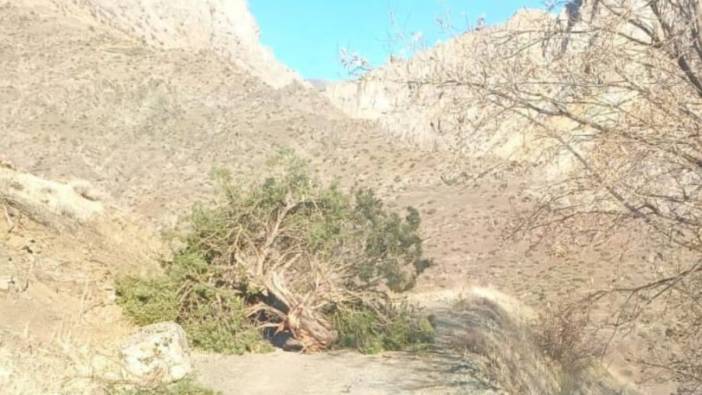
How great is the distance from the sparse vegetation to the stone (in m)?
2.19

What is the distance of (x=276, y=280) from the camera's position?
13.4 m

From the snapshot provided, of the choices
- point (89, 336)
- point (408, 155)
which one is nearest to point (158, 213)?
point (408, 155)

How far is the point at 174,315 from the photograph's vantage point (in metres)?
12.5

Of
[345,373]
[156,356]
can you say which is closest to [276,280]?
[345,373]

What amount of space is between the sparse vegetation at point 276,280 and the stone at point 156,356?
2.19 meters

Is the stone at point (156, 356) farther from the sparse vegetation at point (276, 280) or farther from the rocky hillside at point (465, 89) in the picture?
the rocky hillside at point (465, 89)

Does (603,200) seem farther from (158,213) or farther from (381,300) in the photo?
(158,213)

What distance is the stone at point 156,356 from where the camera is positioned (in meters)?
9.38

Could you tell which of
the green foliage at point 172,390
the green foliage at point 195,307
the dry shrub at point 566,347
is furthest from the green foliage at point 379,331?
the green foliage at point 172,390

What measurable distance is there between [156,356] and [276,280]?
394cm

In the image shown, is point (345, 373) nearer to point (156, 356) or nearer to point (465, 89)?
point (156, 356)

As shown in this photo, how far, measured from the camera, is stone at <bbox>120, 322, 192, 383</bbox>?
369 inches

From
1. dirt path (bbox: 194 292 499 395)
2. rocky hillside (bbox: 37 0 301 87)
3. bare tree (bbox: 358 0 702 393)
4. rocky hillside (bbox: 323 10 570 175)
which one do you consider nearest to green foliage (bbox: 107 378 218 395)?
dirt path (bbox: 194 292 499 395)

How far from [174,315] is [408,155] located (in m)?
35.7
